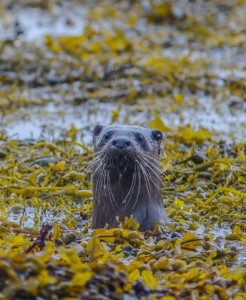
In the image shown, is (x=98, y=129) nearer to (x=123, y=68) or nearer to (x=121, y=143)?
(x=121, y=143)

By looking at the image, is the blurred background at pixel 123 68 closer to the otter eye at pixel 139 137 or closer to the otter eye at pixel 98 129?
the otter eye at pixel 98 129

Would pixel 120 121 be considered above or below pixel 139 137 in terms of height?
above

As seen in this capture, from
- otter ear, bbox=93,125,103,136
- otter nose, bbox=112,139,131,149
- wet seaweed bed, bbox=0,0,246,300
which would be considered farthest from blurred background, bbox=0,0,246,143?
otter nose, bbox=112,139,131,149

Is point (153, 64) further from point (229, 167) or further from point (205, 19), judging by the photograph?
point (229, 167)

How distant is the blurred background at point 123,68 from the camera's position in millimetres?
9094

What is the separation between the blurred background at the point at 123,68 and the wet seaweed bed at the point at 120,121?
0.07 feet

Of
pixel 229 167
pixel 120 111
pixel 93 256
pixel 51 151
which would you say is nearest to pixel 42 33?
pixel 120 111

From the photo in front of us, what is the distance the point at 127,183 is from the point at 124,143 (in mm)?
309

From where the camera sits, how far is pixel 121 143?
532 cm

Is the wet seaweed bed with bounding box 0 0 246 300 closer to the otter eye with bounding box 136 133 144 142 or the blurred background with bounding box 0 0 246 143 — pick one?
the blurred background with bounding box 0 0 246 143

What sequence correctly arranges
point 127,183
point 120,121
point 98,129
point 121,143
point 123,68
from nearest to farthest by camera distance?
1. point 121,143
2. point 127,183
3. point 98,129
4. point 120,121
5. point 123,68

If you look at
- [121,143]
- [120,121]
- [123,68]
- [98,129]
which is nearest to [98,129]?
[98,129]

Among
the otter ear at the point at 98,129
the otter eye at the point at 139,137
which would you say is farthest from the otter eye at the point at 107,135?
the otter ear at the point at 98,129

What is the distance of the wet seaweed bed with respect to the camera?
4.28m
